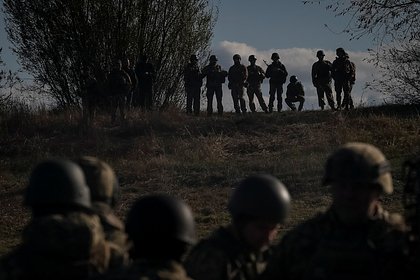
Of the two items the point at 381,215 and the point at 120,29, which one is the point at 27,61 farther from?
the point at 381,215

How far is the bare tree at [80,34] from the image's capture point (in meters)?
28.6

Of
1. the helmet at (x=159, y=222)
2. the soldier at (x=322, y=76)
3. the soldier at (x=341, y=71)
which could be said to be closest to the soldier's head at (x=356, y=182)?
the helmet at (x=159, y=222)

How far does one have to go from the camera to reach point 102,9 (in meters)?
28.9

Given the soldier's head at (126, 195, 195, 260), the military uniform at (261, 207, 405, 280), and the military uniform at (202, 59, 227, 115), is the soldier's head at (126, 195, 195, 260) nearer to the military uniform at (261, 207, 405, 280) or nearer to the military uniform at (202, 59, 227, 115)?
the military uniform at (261, 207, 405, 280)

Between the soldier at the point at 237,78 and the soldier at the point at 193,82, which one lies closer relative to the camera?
the soldier at the point at 237,78

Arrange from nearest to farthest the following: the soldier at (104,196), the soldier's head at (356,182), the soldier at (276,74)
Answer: the soldier's head at (356,182), the soldier at (104,196), the soldier at (276,74)

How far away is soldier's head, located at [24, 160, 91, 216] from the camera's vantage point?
178 inches

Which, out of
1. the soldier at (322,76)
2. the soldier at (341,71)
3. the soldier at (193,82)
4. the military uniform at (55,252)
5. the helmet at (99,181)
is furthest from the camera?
the soldier at (193,82)

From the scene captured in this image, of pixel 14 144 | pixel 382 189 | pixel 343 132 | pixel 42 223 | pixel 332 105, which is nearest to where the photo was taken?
pixel 42 223

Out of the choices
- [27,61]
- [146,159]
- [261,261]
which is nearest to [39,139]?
[146,159]

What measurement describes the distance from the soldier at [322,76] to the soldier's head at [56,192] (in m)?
19.9

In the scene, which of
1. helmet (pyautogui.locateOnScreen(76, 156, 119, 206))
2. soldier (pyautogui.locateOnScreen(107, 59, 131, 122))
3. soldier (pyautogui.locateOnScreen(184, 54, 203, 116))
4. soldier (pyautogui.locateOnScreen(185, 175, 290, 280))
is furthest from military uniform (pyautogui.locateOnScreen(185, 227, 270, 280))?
soldier (pyautogui.locateOnScreen(184, 54, 203, 116))

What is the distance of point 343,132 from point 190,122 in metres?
5.41

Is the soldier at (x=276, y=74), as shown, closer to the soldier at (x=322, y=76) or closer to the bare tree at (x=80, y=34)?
the soldier at (x=322, y=76)
